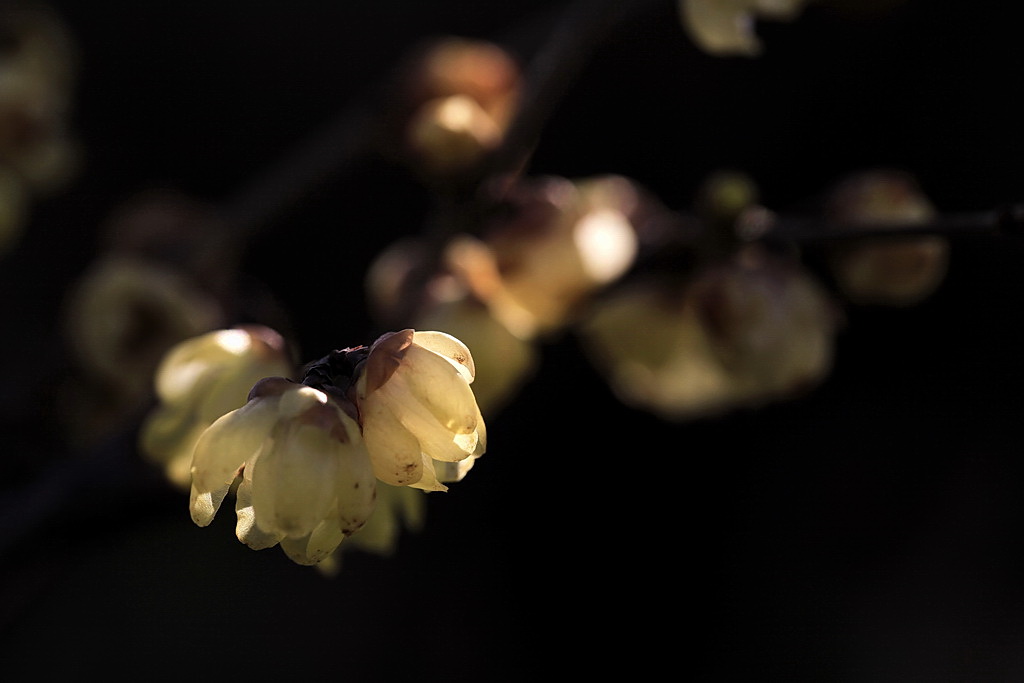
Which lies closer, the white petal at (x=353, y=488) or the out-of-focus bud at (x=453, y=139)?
the white petal at (x=353, y=488)

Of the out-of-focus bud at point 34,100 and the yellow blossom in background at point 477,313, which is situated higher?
the out-of-focus bud at point 34,100

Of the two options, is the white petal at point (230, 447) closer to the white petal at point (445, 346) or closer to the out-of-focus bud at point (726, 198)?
Result: the white petal at point (445, 346)

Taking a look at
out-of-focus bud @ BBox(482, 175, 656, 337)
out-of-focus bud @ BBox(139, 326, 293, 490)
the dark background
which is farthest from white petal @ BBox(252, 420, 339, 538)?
the dark background

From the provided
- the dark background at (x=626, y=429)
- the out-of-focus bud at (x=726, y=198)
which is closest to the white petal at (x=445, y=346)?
the out-of-focus bud at (x=726, y=198)

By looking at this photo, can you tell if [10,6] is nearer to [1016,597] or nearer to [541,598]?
[541,598]

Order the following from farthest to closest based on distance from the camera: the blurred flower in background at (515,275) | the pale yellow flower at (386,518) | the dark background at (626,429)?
the dark background at (626,429), the blurred flower in background at (515,275), the pale yellow flower at (386,518)
